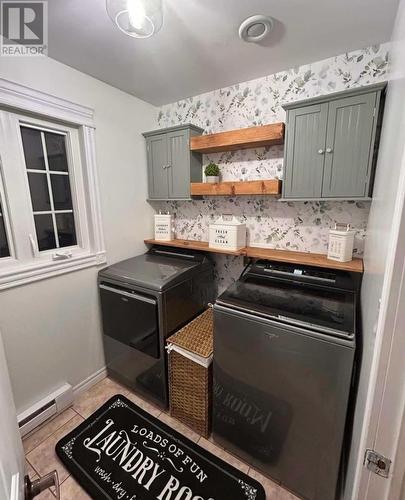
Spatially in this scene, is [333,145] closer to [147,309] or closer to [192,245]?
[192,245]

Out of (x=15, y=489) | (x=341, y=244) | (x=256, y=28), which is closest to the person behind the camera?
(x=15, y=489)

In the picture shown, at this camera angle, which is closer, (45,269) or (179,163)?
(45,269)

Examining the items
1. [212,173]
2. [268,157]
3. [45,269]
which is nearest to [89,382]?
[45,269]

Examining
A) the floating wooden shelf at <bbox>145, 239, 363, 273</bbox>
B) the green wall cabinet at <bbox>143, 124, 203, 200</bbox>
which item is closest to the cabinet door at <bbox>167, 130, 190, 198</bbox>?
the green wall cabinet at <bbox>143, 124, 203, 200</bbox>

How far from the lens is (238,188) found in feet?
6.01

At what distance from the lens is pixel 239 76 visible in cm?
178

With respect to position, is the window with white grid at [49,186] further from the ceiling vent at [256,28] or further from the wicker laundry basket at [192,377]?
the ceiling vent at [256,28]

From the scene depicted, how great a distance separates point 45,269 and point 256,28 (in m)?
1.94

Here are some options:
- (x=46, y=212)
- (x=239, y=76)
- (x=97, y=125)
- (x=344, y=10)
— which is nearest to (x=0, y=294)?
(x=46, y=212)

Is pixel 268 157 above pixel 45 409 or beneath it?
above

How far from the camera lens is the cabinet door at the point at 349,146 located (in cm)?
130

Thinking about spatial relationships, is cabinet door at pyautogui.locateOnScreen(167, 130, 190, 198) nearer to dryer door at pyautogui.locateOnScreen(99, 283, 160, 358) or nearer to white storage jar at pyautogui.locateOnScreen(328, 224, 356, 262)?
dryer door at pyautogui.locateOnScreen(99, 283, 160, 358)

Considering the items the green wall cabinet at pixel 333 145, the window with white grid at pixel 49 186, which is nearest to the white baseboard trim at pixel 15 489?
the window with white grid at pixel 49 186

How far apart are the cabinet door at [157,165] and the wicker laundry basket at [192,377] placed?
1264 mm
